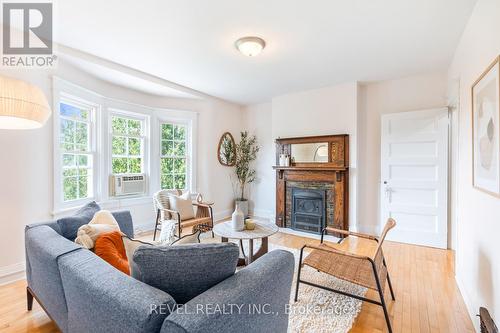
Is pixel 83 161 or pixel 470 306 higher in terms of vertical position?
pixel 83 161

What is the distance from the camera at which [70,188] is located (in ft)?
10.7

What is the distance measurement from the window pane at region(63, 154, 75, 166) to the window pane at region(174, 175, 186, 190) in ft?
5.76

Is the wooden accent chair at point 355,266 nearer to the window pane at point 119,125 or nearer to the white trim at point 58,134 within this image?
the white trim at point 58,134

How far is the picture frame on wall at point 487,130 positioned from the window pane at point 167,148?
14.0 ft

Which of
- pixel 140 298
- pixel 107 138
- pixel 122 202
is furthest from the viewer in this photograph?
pixel 122 202

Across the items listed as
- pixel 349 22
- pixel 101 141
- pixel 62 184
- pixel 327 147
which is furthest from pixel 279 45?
pixel 62 184

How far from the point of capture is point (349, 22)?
2332 millimetres

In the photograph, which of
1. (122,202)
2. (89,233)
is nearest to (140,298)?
(89,233)

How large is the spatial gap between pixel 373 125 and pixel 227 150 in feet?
9.42

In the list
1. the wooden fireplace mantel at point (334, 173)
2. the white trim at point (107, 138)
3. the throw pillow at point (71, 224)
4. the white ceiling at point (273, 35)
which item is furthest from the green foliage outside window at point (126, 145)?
the wooden fireplace mantel at point (334, 173)

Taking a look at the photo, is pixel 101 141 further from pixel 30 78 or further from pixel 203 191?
pixel 203 191

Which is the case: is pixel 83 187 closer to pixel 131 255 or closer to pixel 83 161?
pixel 83 161

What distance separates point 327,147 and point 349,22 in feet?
7.05

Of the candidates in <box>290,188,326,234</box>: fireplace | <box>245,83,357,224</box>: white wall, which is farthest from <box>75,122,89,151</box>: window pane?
<box>290,188,326,234</box>: fireplace
